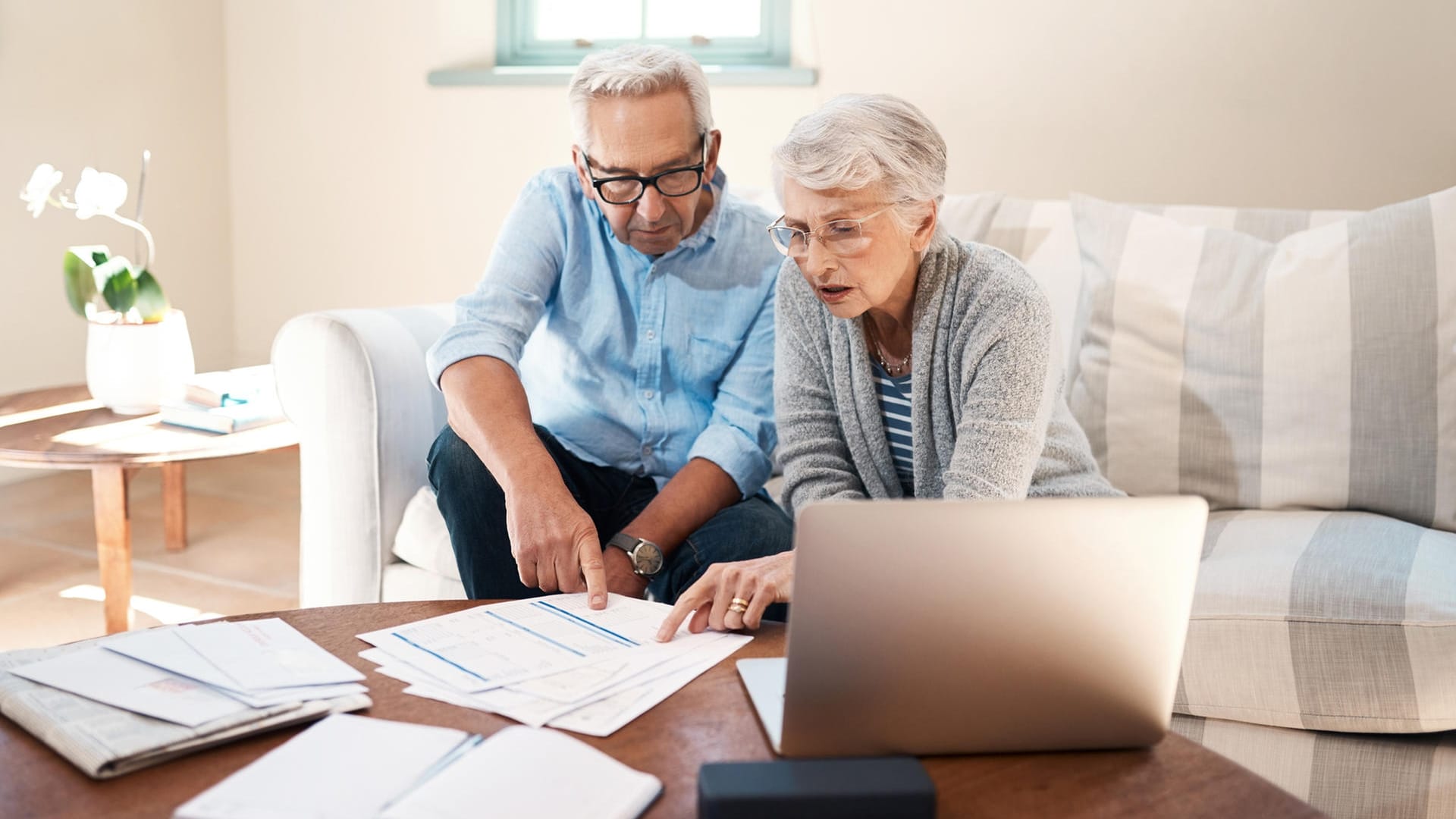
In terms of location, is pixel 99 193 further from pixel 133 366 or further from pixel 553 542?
pixel 553 542

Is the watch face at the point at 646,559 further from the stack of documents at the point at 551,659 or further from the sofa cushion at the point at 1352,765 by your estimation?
the sofa cushion at the point at 1352,765

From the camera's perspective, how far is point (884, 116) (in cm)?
128

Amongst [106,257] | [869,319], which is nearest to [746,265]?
[869,319]

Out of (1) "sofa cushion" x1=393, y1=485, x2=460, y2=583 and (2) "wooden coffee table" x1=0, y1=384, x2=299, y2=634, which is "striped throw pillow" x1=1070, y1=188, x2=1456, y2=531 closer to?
(1) "sofa cushion" x1=393, y1=485, x2=460, y2=583

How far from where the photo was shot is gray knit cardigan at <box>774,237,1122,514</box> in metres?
1.31

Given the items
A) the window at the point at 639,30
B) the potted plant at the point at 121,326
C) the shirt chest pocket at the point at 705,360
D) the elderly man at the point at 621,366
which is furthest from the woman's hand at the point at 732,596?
the window at the point at 639,30

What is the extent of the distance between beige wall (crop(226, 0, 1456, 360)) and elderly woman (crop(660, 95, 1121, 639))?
1169 mm

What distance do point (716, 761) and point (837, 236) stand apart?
2.14 ft

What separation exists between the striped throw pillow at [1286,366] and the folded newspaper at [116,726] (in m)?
1.26

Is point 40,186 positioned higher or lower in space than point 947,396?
higher

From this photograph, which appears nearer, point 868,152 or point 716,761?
point 716,761

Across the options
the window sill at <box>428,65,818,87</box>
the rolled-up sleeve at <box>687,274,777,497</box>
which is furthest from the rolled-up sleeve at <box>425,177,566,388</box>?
the window sill at <box>428,65,818,87</box>

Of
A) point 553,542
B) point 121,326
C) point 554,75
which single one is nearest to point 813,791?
point 553,542

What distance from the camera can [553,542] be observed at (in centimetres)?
132
